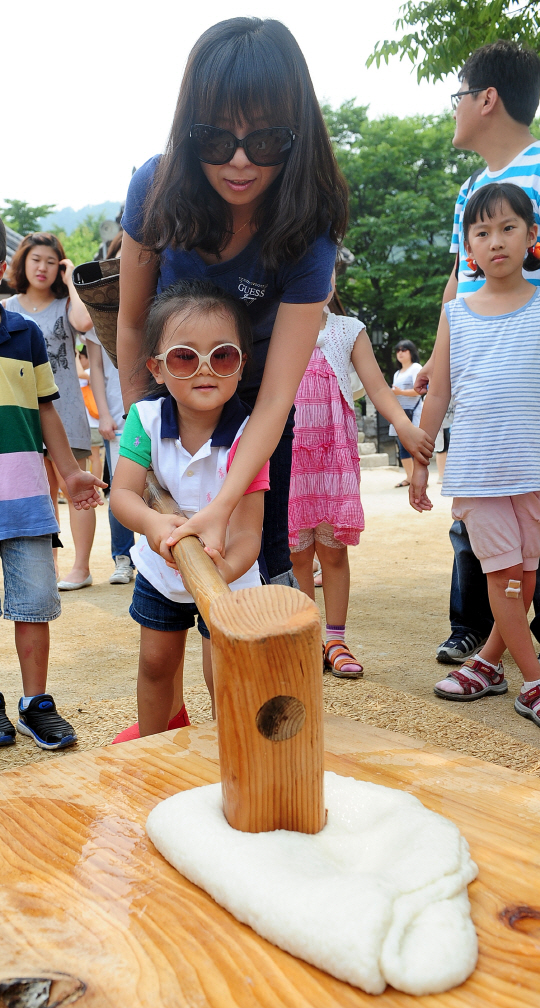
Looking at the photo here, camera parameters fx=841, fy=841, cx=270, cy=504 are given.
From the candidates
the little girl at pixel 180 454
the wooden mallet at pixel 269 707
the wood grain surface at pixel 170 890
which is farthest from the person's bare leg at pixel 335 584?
the wooden mallet at pixel 269 707

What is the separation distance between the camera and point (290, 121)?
5.33ft

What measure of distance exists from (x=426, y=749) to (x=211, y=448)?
30.8 inches

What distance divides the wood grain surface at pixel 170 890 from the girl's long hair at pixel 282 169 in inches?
40.3

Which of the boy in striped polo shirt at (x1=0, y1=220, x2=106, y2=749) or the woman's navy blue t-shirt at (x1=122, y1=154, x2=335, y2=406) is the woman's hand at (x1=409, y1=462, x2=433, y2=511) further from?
the boy in striped polo shirt at (x1=0, y1=220, x2=106, y2=749)

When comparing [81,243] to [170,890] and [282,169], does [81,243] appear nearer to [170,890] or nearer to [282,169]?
[282,169]

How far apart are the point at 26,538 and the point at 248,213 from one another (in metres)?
1.27

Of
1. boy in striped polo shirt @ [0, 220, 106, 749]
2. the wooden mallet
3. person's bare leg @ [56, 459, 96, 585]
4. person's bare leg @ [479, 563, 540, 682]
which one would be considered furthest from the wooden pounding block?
person's bare leg @ [56, 459, 96, 585]

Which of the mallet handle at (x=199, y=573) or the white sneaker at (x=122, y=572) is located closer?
the mallet handle at (x=199, y=573)

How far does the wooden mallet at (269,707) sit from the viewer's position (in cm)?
101

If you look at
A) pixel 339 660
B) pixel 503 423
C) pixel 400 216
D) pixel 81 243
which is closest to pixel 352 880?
pixel 503 423

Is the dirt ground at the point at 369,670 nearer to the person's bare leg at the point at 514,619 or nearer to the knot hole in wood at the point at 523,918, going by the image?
the person's bare leg at the point at 514,619

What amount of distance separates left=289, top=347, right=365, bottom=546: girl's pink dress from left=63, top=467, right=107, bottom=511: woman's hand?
0.91 m

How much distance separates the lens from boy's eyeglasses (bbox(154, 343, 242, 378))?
5.66 feet

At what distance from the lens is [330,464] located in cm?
347
